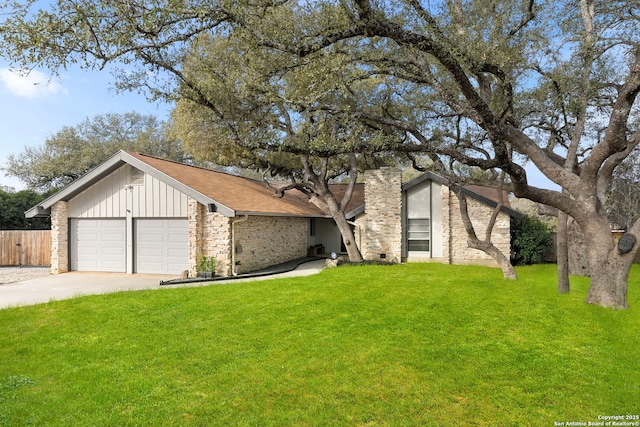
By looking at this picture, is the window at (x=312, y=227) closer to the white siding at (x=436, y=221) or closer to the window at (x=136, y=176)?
the white siding at (x=436, y=221)

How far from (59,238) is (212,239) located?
6.64 metres

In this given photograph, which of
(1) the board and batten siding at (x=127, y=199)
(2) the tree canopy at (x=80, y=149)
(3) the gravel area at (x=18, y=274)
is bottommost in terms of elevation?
(3) the gravel area at (x=18, y=274)

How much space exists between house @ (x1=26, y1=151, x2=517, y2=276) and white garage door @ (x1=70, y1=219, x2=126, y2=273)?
0.04m

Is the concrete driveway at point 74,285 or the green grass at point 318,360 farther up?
the concrete driveway at point 74,285

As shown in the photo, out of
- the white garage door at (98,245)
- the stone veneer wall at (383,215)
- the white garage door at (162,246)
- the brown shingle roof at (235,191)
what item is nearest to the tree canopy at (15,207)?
the white garage door at (98,245)

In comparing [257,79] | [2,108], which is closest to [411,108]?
[257,79]

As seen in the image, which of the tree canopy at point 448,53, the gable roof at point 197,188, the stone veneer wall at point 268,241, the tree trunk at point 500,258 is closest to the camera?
the tree canopy at point 448,53

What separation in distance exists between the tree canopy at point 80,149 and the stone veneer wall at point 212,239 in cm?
1947

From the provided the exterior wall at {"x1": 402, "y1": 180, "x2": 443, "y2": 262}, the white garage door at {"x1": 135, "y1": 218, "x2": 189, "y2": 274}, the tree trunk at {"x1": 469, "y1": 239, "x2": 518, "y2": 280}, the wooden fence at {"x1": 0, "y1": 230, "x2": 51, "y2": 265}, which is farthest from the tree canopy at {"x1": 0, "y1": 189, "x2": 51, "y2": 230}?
the tree trunk at {"x1": 469, "y1": 239, "x2": 518, "y2": 280}

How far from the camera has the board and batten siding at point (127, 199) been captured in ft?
45.7

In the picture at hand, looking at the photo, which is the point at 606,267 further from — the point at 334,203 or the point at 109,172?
the point at 109,172

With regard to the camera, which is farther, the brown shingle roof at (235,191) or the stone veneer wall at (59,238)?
the stone veneer wall at (59,238)

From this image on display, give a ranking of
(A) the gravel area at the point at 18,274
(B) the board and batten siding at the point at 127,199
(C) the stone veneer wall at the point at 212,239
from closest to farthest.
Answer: (C) the stone veneer wall at the point at 212,239 → (A) the gravel area at the point at 18,274 → (B) the board and batten siding at the point at 127,199

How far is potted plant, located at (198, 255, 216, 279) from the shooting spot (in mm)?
13094
